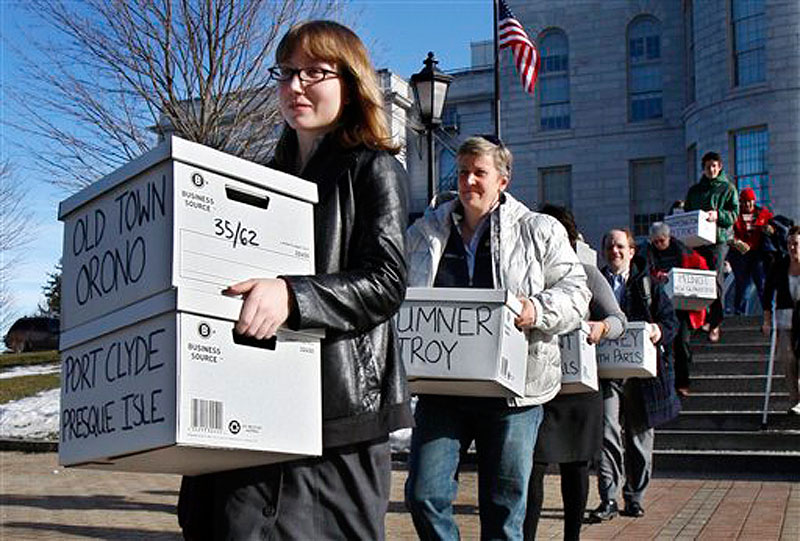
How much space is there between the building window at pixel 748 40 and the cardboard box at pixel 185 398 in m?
35.9

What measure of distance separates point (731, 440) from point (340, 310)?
1160 centimetres

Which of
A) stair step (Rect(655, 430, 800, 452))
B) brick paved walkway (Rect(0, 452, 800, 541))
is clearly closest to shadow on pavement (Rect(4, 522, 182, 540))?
brick paved walkway (Rect(0, 452, 800, 541))

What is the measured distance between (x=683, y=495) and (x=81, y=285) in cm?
919

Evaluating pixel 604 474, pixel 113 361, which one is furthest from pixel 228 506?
pixel 604 474

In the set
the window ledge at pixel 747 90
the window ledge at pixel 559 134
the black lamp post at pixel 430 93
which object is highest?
the window ledge at pixel 559 134

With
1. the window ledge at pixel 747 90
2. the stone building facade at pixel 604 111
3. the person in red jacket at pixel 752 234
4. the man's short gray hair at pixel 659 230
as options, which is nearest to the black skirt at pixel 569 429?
the man's short gray hair at pixel 659 230

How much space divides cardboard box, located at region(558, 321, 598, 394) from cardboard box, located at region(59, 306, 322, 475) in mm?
4063

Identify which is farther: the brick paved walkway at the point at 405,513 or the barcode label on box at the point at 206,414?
the brick paved walkway at the point at 405,513

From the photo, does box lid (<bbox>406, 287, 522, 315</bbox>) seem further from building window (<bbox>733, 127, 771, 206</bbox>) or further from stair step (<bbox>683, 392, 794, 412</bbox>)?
building window (<bbox>733, 127, 771, 206</bbox>)

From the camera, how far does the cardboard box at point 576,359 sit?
666cm

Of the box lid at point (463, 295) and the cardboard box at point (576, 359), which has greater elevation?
the box lid at point (463, 295)

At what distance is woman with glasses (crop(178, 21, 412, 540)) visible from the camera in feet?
9.21

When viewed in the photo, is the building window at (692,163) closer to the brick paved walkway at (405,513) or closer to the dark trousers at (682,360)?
the dark trousers at (682,360)

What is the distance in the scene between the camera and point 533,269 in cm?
539
